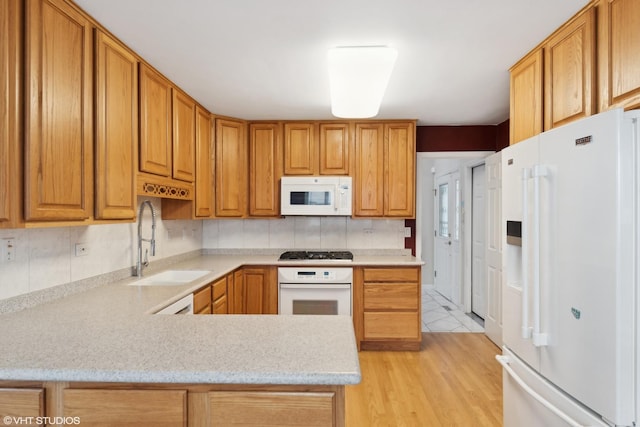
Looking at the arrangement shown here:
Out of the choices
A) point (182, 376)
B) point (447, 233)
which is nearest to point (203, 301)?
point (182, 376)

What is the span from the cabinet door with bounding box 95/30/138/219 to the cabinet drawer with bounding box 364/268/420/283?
214 centimetres

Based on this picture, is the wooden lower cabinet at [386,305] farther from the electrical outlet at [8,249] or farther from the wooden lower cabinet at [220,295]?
the electrical outlet at [8,249]

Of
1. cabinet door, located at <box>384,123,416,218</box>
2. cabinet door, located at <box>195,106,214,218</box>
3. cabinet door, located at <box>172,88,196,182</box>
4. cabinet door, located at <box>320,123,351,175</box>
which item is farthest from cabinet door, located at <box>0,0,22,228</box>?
cabinet door, located at <box>384,123,416,218</box>

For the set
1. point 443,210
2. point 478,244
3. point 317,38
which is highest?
point 317,38

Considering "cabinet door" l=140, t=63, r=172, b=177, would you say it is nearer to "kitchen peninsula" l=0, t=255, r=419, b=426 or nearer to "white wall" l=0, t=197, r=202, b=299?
"white wall" l=0, t=197, r=202, b=299

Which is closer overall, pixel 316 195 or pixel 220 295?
pixel 220 295

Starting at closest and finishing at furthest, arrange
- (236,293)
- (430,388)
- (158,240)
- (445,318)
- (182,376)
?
(182,376) → (430,388) → (158,240) → (236,293) → (445,318)

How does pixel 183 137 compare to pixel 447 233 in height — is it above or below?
above

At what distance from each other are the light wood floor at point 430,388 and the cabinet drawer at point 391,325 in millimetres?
167

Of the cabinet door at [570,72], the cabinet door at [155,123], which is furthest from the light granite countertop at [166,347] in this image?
the cabinet door at [570,72]

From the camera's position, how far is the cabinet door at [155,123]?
222 cm

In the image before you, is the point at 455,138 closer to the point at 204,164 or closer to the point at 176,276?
the point at 204,164

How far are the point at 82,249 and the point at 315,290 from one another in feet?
6.31

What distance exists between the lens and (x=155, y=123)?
2381 mm
